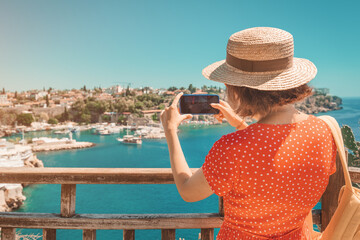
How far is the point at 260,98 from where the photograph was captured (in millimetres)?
623

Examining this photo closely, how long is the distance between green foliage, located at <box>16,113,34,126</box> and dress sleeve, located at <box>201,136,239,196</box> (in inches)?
2645

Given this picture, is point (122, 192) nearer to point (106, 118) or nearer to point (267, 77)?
point (267, 77)

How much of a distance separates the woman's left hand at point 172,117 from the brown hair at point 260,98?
0.15 m

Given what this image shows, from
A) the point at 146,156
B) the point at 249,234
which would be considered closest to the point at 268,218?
the point at 249,234

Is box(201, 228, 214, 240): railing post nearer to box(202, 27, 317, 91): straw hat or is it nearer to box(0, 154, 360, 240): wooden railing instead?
box(0, 154, 360, 240): wooden railing

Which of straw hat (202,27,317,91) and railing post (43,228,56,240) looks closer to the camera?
straw hat (202,27,317,91)

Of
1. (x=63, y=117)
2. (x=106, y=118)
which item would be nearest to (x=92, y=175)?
(x=106, y=118)

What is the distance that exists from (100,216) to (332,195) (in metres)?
0.91

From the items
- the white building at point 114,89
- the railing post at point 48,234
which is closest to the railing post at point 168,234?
the railing post at point 48,234

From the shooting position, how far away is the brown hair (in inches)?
24.5

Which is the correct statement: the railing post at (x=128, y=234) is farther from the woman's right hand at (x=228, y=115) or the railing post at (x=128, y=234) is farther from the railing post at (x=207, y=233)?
the woman's right hand at (x=228, y=115)

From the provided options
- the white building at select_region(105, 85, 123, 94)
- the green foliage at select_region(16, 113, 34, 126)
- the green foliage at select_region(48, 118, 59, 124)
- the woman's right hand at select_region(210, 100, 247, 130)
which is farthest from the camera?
the white building at select_region(105, 85, 123, 94)

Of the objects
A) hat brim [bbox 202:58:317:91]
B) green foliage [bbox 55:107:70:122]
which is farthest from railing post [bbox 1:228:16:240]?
green foliage [bbox 55:107:70:122]

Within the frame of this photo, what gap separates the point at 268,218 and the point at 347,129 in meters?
1.73
